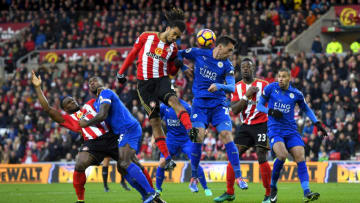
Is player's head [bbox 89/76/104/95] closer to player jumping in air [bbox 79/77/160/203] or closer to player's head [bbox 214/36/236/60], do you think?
player jumping in air [bbox 79/77/160/203]

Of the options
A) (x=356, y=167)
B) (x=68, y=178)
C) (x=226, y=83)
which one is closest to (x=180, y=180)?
(x=68, y=178)

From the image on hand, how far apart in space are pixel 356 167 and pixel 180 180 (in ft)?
21.0

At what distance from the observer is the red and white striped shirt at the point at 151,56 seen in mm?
12462

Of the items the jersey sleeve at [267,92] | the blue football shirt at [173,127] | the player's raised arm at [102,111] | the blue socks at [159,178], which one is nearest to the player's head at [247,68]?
the jersey sleeve at [267,92]

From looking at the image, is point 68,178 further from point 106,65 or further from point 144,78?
point 144,78

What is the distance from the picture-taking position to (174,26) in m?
12.3

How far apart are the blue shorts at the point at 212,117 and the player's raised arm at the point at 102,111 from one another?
1894 millimetres

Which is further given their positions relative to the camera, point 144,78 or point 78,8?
point 78,8

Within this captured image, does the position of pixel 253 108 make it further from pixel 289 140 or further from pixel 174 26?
pixel 174 26

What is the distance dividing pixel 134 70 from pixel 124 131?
18.8 m

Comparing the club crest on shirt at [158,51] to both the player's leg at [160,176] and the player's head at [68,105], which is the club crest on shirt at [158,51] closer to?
the player's head at [68,105]

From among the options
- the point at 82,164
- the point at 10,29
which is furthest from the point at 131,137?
the point at 10,29

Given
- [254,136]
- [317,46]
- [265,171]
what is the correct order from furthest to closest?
[317,46] → [254,136] → [265,171]

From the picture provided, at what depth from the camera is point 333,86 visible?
25328 millimetres
